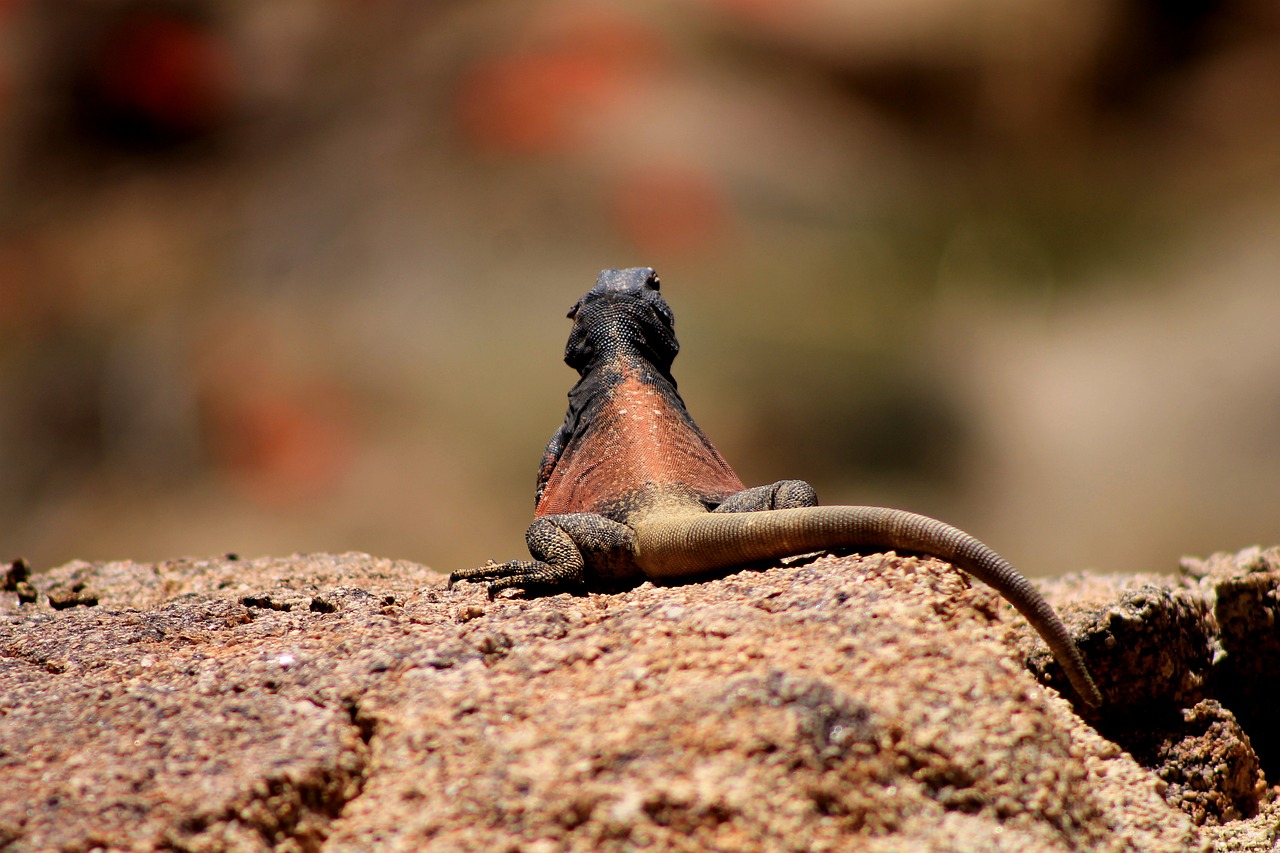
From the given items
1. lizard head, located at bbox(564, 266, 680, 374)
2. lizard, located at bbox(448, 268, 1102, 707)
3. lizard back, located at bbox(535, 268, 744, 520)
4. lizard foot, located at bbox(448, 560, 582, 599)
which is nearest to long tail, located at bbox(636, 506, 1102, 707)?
lizard, located at bbox(448, 268, 1102, 707)

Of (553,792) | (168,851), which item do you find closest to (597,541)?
(553,792)

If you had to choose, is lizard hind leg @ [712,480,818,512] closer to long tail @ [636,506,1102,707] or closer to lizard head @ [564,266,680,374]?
long tail @ [636,506,1102,707]

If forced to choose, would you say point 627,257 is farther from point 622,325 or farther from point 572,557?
point 572,557

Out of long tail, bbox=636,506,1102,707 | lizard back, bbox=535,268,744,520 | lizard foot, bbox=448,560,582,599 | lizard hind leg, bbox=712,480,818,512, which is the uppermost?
lizard back, bbox=535,268,744,520

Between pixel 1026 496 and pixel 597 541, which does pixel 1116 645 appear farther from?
pixel 1026 496

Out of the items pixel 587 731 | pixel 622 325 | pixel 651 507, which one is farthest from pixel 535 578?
pixel 622 325

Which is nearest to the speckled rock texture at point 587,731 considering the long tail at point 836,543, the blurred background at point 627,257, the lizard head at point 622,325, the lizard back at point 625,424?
the long tail at point 836,543
